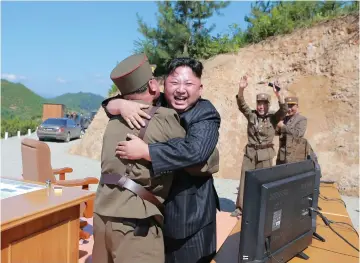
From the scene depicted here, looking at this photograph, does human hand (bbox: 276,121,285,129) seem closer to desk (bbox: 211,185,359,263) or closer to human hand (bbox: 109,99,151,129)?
desk (bbox: 211,185,359,263)

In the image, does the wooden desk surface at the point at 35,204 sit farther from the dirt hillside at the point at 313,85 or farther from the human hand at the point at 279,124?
the dirt hillside at the point at 313,85

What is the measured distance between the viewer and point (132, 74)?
1798 mm

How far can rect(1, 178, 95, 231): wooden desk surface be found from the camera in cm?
186

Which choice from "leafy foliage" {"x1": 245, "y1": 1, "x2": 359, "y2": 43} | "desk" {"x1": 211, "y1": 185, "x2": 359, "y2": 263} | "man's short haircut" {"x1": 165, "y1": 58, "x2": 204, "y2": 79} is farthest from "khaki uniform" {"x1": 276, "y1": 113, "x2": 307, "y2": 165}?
"leafy foliage" {"x1": 245, "y1": 1, "x2": 359, "y2": 43}

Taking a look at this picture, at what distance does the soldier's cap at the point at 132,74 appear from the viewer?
1.80 metres

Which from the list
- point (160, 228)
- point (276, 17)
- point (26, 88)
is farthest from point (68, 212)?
point (26, 88)


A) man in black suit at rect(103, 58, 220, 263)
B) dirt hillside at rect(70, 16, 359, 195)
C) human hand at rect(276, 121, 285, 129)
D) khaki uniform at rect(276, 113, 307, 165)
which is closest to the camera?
man in black suit at rect(103, 58, 220, 263)

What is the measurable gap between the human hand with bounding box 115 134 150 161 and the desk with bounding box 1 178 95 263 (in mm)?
683

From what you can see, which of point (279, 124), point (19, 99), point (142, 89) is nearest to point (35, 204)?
point (142, 89)

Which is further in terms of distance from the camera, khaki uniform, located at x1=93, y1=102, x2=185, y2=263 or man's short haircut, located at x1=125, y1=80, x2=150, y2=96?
man's short haircut, located at x1=125, y1=80, x2=150, y2=96

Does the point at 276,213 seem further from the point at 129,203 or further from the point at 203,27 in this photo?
the point at 203,27

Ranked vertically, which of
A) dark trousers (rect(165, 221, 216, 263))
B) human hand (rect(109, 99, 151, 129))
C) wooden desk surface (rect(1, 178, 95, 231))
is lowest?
dark trousers (rect(165, 221, 216, 263))

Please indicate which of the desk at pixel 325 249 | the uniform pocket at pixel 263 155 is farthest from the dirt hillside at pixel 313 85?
the desk at pixel 325 249

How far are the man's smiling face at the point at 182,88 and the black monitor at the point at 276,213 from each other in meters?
0.54
